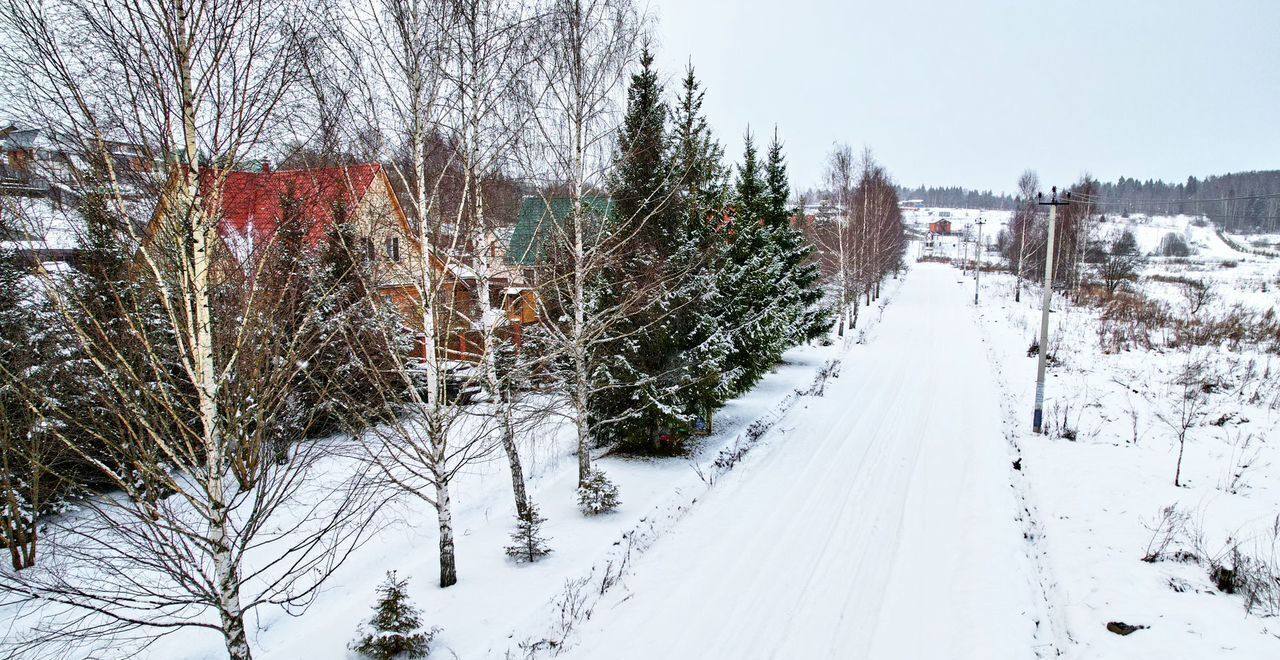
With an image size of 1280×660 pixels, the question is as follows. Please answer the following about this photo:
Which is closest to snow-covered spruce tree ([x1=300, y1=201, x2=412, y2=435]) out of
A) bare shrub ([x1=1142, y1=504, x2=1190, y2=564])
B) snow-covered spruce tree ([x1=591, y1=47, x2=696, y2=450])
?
snow-covered spruce tree ([x1=591, y1=47, x2=696, y2=450])

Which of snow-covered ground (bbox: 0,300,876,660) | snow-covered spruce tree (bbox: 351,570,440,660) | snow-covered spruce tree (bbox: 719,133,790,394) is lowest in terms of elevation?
snow-covered ground (bbox: 0,300,876,660)

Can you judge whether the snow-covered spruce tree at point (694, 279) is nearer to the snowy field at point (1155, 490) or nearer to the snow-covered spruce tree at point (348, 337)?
the snow-covered spruce tree at point (348, 337)

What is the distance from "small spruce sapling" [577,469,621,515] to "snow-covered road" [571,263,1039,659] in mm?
1158

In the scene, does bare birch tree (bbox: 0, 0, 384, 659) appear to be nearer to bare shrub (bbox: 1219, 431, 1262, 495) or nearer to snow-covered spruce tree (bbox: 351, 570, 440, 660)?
snow-covered spruce tree (bbox: 351, 570, 440, 660)

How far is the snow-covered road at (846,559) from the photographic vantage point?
6.51 meters

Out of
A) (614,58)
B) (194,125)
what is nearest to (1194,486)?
(614,58)

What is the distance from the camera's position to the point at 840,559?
26.7 feet

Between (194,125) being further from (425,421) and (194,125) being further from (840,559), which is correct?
(840,559)

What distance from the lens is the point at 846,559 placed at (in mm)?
8148

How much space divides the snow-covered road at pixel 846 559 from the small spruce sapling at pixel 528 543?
1.41m

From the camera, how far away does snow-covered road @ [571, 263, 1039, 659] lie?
6.51 m

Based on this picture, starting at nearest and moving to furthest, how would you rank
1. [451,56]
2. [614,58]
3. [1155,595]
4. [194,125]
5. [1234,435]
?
[194,125] → [1155,595] → [451,56] → [614,58] → [1234,435]

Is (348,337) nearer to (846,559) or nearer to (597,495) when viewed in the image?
(597,495)

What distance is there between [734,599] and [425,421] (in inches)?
183
